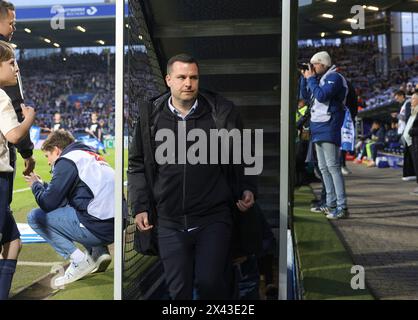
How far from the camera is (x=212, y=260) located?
255 cm

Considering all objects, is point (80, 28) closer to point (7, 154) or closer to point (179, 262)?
point (7, 154)

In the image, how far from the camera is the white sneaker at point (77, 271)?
3.73 m

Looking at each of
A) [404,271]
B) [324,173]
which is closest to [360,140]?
[324,173]

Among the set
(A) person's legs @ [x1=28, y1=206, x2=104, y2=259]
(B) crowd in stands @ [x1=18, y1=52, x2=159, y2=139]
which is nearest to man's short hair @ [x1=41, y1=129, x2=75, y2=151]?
(A) person's legs @ [x1=28, y1=206, x2=104, y2=259]

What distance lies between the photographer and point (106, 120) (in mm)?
38719

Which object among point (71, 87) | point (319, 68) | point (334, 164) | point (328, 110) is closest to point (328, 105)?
point (328, 110)

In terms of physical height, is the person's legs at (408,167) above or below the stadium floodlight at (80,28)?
below

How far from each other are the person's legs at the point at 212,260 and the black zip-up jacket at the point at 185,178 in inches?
2.3

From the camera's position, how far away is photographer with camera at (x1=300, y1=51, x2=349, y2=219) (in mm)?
5211

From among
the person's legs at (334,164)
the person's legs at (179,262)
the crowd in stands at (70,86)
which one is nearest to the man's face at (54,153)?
the person's legs at (179,262)

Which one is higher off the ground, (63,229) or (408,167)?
(408,167)

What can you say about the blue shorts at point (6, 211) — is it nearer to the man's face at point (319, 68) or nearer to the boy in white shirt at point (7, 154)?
the boy in white shirt at point (7, 154)

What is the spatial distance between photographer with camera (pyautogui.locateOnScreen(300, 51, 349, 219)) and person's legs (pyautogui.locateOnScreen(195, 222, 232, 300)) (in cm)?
298

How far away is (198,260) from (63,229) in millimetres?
1647
